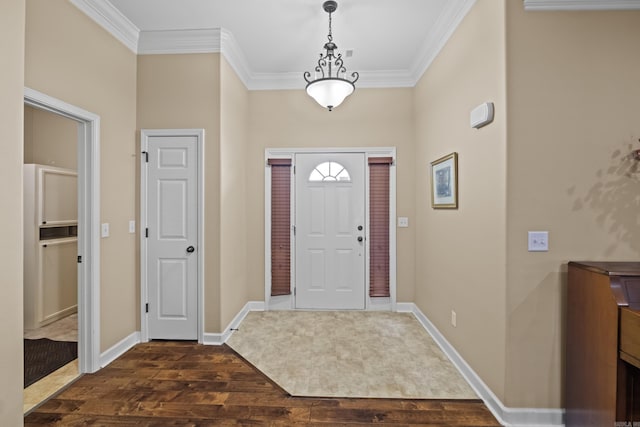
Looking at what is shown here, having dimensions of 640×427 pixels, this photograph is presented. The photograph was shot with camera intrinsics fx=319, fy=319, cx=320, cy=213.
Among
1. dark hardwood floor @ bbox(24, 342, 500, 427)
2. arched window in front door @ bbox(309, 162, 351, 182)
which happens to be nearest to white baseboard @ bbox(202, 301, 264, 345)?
dark hardwood floor @ bbox(24, 342, 500, 427)

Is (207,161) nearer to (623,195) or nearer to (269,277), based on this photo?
(269,277)

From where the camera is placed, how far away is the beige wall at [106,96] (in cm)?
220

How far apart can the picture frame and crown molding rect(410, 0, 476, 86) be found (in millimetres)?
1107

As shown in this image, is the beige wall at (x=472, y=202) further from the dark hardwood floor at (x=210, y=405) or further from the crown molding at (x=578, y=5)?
the dark hardwood floor at (x=210, y=405)

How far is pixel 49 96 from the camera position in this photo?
2.22 meters

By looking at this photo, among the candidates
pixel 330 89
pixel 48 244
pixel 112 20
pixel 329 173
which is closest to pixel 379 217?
pixel 329 173

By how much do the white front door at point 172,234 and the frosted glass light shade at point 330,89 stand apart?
4.30 feet

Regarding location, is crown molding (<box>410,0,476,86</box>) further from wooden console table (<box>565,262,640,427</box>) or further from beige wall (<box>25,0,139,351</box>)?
beige wall (<box>25,0,139,351</box>)

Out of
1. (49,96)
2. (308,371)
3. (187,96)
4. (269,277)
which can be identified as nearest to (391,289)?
(269,277)

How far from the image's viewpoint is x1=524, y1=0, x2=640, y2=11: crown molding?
1950mm

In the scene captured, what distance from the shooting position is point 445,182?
300cm

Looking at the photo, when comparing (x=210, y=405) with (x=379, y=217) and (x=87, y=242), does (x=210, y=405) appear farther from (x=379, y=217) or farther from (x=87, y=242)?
(x=379, y=217)

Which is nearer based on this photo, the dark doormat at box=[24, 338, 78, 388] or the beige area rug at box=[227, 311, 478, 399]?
the beige area rug at box=[227, 311, 478, 399]

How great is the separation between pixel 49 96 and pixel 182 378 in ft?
7.52
